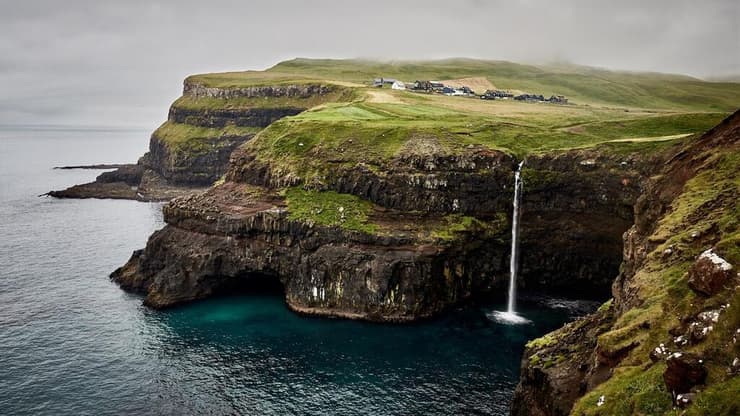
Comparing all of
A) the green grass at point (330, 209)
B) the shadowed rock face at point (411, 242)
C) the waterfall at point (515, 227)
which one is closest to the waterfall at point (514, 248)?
the waterfall at point (515, 227)

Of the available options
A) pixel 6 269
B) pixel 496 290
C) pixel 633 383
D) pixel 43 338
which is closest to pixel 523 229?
pixel 496 290

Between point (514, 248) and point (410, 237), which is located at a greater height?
point (410, 237)

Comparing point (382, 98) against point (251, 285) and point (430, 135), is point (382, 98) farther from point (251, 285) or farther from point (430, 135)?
point (251, 285)

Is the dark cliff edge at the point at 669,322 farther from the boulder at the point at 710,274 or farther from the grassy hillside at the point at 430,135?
the grassy hillside at the point at 430,135

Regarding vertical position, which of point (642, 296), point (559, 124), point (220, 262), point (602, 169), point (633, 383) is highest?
point (559, 124)

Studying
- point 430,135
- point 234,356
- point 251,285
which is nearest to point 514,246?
point 430,135

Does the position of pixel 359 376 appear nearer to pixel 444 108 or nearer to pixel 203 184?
pixel 444 108
